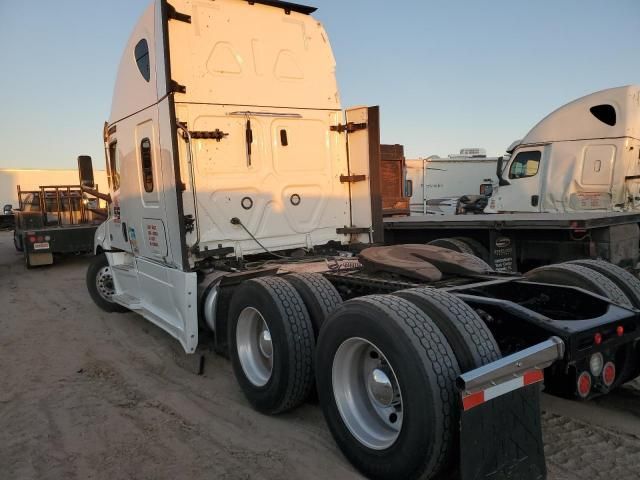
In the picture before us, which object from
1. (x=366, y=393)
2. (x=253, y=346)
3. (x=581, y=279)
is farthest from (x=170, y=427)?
(x=581, y=279)

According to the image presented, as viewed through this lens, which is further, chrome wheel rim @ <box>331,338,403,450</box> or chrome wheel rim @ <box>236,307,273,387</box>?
chrome wheel rim @ <box>236,307,273,387</box>

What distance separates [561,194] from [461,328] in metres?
7.46

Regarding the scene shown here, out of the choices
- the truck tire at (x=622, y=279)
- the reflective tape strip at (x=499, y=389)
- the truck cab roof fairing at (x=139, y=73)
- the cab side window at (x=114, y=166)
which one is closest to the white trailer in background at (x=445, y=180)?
the cab side window at (x=114, y=166)

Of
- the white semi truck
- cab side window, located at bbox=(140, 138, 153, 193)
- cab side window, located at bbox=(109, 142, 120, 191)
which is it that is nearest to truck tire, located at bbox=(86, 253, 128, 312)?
the white semi truck

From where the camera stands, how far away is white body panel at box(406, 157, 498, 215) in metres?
18.7

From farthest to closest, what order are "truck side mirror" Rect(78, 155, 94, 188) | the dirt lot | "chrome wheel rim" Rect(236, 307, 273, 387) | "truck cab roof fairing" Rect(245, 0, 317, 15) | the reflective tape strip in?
"truck side mirror" Rect(78, 155, 94, 188) < "truck cab roof fairing" Rect(245, 0, 317, 15) < "chrome wheel rim" Rect(236, 307, 273, 387) < the dirt lot < the reflective tape strip

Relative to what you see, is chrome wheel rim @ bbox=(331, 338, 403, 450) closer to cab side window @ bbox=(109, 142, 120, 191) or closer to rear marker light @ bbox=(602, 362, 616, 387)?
rear marker light @ bbox=(602, 362, 616, 387)

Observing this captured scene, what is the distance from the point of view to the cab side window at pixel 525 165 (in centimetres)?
932

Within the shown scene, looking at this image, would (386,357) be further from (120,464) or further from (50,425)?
(50,425)

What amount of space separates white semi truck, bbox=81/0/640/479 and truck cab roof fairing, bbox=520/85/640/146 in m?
5.06

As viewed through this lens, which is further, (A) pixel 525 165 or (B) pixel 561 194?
(A) pixel 525 165

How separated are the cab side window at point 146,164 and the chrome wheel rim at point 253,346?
83.9 inches

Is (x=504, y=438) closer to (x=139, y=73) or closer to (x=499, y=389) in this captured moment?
(x=499, y=389)

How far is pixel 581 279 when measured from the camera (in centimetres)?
361
